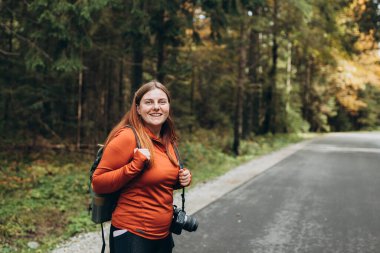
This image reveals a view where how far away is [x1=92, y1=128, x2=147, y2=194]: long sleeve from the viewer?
2537 mm

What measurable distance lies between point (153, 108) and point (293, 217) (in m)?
5.25

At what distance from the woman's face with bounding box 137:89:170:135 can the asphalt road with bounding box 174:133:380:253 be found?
318cm

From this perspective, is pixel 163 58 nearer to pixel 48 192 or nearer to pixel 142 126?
pixel 48 192

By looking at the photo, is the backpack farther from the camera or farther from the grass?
the grass

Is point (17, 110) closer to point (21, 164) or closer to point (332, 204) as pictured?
point (21, 164)

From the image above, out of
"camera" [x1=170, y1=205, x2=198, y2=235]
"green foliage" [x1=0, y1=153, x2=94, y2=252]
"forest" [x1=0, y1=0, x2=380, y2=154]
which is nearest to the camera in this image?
"camera" [x1=170, y1=205, x2=198, y2=235]

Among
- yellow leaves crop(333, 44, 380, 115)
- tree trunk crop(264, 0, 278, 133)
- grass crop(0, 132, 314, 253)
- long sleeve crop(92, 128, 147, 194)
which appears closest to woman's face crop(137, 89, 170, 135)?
long sleeve crop(92, 128, 147, 194)

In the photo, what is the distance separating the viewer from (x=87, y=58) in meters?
17.4

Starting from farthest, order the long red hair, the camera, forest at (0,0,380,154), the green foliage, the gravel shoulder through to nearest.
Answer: forest at (0,0,380,154)
the green foliage
the gravel shoulder
the camera
the long red hair

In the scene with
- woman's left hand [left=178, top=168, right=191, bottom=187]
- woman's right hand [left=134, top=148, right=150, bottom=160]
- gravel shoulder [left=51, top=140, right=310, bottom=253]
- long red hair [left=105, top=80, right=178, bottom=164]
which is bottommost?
gravel shoulder [left=51, top=140, right=310, bottom=253]

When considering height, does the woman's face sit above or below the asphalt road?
above

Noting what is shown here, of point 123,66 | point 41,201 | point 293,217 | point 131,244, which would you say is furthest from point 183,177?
point 123,66

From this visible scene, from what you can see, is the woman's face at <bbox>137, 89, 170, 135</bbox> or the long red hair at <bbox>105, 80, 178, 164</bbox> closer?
the long red hair at <bbox>105, 80, 178, 164</bbox>

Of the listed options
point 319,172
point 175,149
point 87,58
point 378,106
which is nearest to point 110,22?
point 87,58
